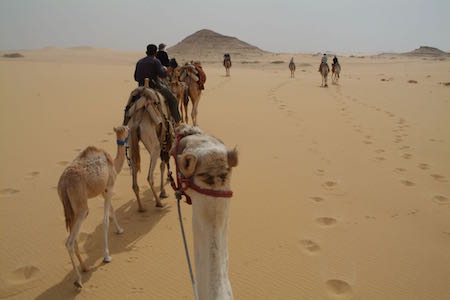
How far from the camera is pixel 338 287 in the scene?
3588 mm

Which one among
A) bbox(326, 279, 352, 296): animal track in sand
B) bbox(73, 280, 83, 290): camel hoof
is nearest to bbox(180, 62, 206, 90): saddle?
bbox(73, 280, 83, 290): camel hoof

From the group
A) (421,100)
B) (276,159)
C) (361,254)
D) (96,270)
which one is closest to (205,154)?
(96,270)

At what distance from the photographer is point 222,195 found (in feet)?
4.99

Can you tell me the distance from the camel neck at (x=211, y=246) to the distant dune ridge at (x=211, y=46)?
253ft

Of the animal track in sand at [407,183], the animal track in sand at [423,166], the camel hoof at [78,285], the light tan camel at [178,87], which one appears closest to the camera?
the camel hoof at [78,285]

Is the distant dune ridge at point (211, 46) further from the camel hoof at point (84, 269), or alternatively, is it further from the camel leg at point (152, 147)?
the camel hoof at point (84, 269)

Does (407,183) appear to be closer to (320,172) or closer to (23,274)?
(320,172)

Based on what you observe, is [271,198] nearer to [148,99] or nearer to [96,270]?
[148,99]

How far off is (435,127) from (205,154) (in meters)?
11.3

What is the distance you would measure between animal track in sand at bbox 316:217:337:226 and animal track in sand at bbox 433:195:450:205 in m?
1.97

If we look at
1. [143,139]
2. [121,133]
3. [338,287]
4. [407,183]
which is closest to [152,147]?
[143,139]

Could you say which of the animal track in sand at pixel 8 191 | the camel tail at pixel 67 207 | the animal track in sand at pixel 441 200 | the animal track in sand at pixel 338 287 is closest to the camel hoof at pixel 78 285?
the camel tail at pixel 67 207

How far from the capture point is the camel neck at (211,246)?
4.96 feet

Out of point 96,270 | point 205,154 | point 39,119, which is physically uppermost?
point 205,154
